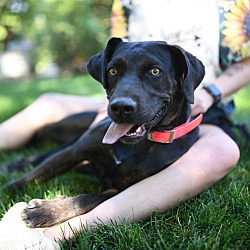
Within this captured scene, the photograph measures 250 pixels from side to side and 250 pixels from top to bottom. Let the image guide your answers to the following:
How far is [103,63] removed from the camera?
2.55 meters

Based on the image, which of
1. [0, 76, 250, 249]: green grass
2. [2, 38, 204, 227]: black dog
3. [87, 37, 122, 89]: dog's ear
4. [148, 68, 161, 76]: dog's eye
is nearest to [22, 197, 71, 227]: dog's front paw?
[2, 38, 204, 227]: black dog

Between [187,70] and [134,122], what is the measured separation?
0.49 meters

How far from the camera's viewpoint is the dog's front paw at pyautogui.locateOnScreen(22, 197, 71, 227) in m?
2.25

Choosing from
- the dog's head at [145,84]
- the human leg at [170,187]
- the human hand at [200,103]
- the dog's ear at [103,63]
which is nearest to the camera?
the dog's head at [145,84]

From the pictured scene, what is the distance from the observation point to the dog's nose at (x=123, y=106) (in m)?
2.10

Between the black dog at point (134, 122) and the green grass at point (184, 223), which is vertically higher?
the black dog at point (134, 122)

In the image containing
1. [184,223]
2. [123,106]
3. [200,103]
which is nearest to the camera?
[123,106]

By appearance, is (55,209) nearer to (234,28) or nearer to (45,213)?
(45,213)

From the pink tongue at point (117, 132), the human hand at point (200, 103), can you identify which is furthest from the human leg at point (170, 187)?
the pink tongue at point (117, 132)

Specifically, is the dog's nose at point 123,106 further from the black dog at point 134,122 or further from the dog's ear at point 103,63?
the dog's ear at point 103,63

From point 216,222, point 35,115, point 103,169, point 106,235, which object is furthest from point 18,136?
point 216,222

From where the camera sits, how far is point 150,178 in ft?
8.25

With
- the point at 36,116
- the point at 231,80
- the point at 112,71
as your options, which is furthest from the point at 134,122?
the point at 36,116

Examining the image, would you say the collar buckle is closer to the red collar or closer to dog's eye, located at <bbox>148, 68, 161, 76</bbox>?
the red collar
